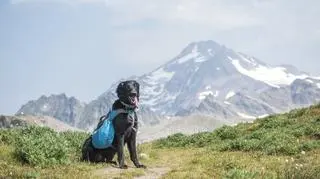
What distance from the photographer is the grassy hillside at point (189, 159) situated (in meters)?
14.3

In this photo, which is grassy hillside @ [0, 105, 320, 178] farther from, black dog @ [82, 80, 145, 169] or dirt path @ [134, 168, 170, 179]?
black dog @ [82, 80, 145, 169]

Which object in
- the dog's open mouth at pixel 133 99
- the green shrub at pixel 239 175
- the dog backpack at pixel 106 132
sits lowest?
the green shrub at pixel 239 175

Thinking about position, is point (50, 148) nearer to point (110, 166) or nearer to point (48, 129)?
point (110, 166)

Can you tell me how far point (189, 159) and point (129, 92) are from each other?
13.8ft

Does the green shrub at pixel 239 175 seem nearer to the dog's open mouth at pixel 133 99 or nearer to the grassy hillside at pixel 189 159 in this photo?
the grassy hillside at pixel 189 159

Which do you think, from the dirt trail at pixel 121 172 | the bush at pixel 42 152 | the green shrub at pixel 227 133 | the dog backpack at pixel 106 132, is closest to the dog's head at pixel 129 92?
the dog backpack at pixel 106 132

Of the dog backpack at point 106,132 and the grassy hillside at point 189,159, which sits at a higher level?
the dog backpack at point 106,132

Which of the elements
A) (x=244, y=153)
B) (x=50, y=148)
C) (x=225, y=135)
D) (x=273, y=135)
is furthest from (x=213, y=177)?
(x=225, y=135)

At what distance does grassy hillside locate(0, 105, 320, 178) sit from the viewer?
47.0 ft


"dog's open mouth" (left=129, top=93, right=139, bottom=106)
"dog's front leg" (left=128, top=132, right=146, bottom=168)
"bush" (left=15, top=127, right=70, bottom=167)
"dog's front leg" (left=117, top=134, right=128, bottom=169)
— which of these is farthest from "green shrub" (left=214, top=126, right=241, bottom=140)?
"bush" (left=15, top=127, right=70, bottom=167)

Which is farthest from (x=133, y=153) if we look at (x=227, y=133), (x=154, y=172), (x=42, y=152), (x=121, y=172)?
(x=227, y=133)

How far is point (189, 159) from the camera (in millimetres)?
19531

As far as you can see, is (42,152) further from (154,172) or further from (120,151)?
(154,172)

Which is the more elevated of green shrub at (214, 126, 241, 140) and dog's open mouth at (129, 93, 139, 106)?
dog's open mouth at (129, 93, 139, 106)
